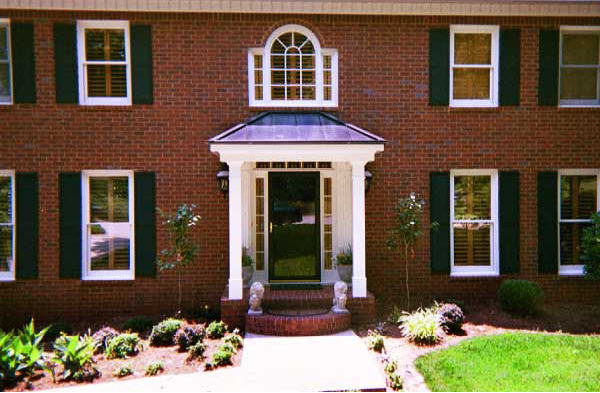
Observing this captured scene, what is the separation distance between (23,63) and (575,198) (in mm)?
11595

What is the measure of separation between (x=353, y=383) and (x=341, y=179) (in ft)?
15.0

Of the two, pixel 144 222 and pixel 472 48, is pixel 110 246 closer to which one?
pixel 144 222

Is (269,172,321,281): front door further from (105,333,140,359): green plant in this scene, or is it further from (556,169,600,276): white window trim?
(556,169,600,276): white window trim

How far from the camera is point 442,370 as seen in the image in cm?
592

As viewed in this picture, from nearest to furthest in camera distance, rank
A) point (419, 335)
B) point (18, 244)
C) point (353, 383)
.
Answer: point (353, 383) < point (419, 335) < point (18, 244)

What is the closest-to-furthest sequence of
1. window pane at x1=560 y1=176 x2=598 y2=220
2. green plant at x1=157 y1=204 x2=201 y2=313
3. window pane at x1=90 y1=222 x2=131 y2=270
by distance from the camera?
1. green plant at x1=157 y1=204 x2=201 y2=313
2. window pane at x1=90 y1=222 x2=131 y2=270
3. window pane at x1=560 y1=176 x2=598 y2=220

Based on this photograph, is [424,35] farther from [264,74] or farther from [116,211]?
[116,211]

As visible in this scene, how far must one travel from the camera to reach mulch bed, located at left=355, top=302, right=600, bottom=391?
653cm

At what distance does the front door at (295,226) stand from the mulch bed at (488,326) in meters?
1.82

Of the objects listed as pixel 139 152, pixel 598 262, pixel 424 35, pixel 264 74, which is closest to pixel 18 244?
pixel 139 152

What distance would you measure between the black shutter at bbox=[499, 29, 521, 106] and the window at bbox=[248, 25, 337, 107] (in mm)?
3451

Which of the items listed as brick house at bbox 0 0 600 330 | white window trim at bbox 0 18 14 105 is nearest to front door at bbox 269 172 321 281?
brick house at bbox 0 0 600 330

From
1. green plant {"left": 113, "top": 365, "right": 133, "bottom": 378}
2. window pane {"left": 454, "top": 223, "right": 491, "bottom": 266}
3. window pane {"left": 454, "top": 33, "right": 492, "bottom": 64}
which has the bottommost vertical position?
green plant {"left": 113, "top": 365, "right": 133, "bottom": 378}

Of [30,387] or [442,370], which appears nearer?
[30,387]
